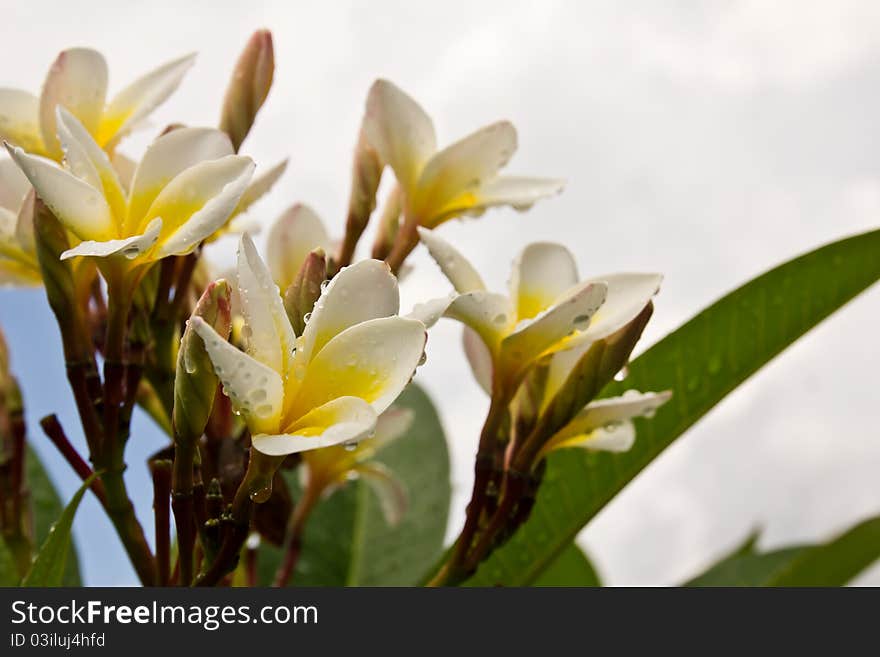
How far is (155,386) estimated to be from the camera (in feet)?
2.70

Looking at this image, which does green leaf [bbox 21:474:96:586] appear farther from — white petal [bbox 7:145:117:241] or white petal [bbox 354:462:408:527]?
white petal [bbox 354:462:408:527]

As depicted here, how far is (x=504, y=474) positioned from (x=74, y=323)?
1.14ft

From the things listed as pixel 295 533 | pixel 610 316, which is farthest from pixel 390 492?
pixel 610 316

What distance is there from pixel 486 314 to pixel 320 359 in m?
0.21

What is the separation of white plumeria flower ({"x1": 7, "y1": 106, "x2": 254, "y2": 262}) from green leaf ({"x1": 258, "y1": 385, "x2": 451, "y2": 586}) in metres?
0.77

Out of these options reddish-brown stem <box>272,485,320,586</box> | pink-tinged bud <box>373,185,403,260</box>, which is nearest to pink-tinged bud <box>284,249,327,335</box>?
pink-tinged bud <box>373,185,403,260</box>

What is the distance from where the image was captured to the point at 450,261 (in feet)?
2.39

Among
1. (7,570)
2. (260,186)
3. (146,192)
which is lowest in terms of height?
Result: (7,570)

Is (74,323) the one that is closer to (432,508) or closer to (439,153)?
(439,153)

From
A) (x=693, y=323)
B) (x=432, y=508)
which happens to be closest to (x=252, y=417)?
(x=693, y=323)

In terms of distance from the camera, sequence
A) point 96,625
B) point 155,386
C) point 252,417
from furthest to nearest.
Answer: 1. point 155,386
2. point 96,625
3. point 252,417

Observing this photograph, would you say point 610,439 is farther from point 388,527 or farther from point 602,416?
point 388,527

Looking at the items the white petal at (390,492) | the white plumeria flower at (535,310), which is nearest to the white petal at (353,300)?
the white plumeria flower at (535,310)

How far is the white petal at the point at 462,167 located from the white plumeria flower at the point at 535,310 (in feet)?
0.41
